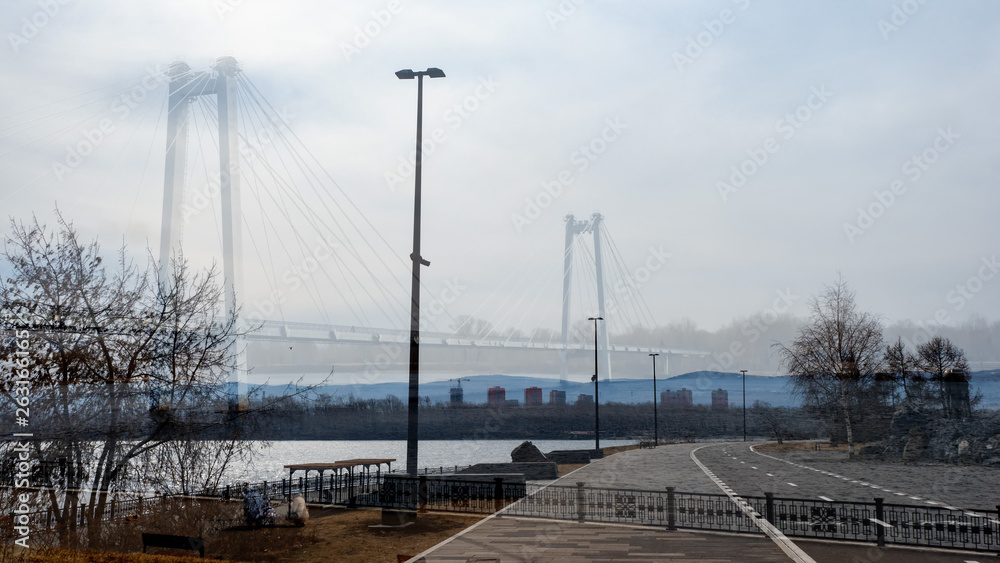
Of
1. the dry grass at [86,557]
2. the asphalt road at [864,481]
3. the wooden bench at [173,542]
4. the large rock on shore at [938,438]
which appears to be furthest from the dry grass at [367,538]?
the large rock on shore at [938,438]

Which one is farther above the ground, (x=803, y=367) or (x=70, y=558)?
(x=803, y=367)

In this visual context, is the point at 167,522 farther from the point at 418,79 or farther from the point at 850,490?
the point at 850,490

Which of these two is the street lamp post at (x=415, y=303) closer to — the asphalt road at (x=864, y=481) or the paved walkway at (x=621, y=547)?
the paved walkway at (x=621, y=547)

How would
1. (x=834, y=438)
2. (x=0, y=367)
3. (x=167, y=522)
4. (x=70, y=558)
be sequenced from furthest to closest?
1. (x=834, y=438)
2. (x=167, y=522)
3. (x=0, y=367)
4. (x=70, y=558)

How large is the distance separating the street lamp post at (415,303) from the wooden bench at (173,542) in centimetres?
414

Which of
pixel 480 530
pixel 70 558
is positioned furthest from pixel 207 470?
pixel 480 530

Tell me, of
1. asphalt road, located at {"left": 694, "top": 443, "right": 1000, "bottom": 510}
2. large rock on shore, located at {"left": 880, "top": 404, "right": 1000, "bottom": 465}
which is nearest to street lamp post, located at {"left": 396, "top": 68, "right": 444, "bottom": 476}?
asphalt road, located at {"left": 694, "top": 443, "right": 1000, "bottom": 510}

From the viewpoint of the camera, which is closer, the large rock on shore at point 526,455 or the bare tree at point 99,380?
the bare tree at point 99,380

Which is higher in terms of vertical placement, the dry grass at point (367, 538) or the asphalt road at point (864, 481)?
the dry grass at point (367, 538)

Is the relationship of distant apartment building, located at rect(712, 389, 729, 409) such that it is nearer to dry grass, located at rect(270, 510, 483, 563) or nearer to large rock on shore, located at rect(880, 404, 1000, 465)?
large rock on shore, located at rect(880, 404, 1000, 465)

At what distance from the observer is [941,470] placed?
38188mm

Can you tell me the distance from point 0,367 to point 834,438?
59.6 m

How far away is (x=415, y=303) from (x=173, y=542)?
640 cm

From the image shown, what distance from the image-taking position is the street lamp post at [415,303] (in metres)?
15.2
